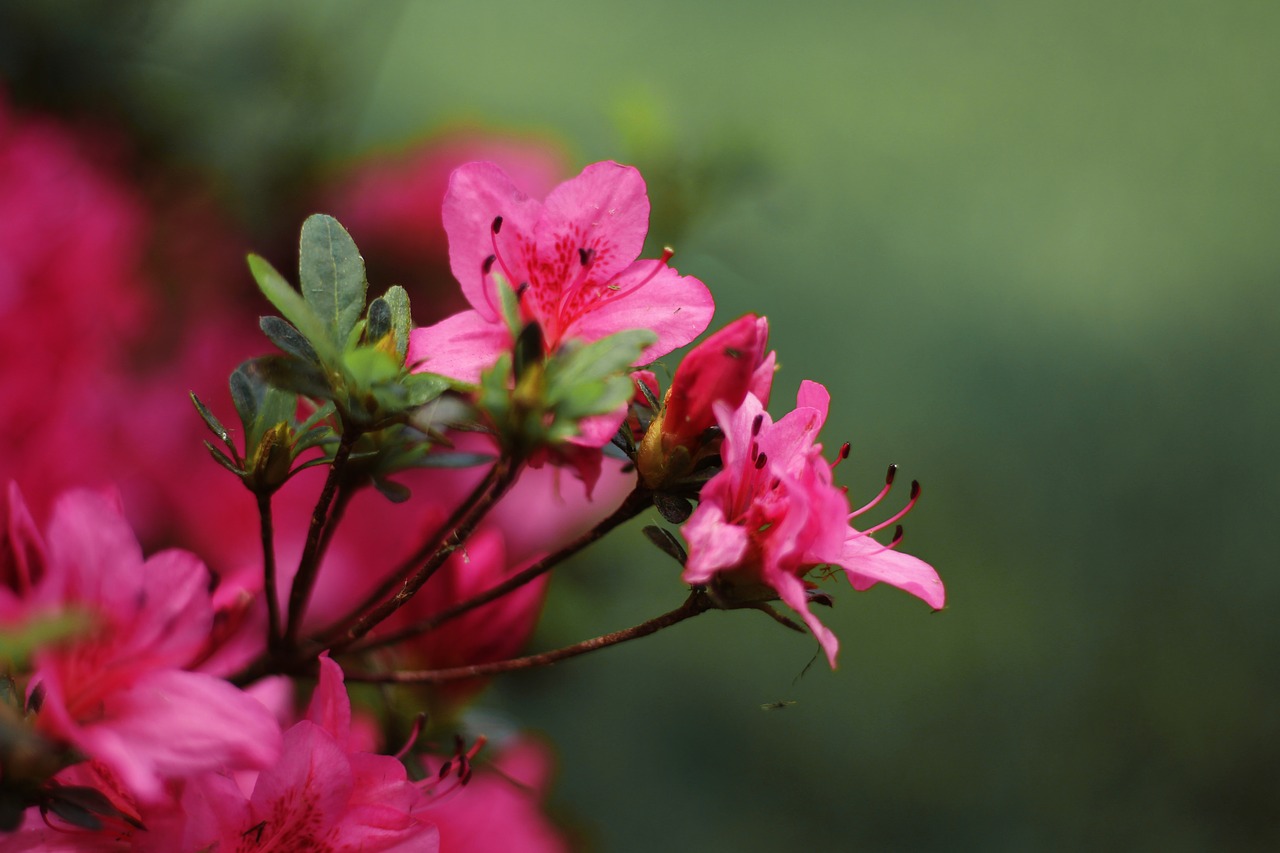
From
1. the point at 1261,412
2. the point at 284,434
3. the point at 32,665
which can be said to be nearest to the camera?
the point at 32,665

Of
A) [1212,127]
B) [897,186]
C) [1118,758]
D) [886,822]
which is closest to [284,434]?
[886,822]

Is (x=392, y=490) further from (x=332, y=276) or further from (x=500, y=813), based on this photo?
(x=500, y=813)

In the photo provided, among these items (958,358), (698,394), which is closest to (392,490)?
(698,394)

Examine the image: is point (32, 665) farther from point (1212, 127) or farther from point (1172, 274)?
point (1212, 127)

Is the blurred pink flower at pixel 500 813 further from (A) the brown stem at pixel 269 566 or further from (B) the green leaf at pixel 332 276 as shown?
(B) the green leaf at pixel 332 276

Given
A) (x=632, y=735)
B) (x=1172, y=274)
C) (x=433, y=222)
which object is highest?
(x=1172, y=274)

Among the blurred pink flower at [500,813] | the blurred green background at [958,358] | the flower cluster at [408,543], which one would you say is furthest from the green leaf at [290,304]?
the blurred green background at [958,358]

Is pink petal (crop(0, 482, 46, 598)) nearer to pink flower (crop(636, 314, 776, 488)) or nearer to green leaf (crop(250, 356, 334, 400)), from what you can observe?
green leaf (crop(250, 356, 334, 400))
